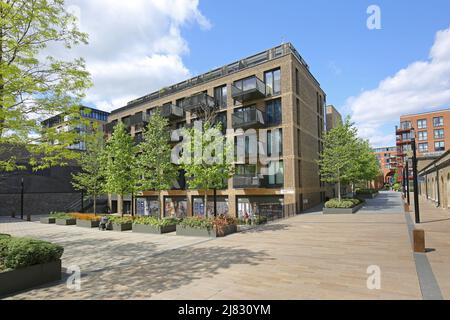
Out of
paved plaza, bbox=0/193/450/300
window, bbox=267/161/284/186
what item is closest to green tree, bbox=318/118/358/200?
window, bbox=267/161/284/186

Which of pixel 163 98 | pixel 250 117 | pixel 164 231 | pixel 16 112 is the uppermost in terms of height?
pixel 163 98

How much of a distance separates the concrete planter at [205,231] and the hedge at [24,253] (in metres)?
8.03

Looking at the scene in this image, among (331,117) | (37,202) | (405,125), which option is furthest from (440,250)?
(405,125)

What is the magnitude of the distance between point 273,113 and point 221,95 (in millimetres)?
6584

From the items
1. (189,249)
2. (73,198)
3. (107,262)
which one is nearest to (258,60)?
(189,249)

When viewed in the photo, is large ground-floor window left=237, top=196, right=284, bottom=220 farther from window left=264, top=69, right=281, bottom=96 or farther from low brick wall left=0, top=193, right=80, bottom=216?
low brick wall left=0, top=193, right=80, bottom=216

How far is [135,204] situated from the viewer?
36531mm

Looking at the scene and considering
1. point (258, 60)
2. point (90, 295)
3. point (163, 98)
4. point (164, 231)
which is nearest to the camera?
point (90, 295)

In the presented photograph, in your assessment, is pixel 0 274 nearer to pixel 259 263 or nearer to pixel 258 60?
pixel 259 263

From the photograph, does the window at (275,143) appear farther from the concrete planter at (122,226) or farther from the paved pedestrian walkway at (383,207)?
the concrete planter at (122,226)

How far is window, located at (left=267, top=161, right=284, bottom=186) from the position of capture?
24.5 metres

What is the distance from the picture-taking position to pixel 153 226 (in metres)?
17.5

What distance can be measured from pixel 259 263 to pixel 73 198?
39.4m

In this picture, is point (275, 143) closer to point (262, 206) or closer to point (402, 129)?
point (262, 206)
